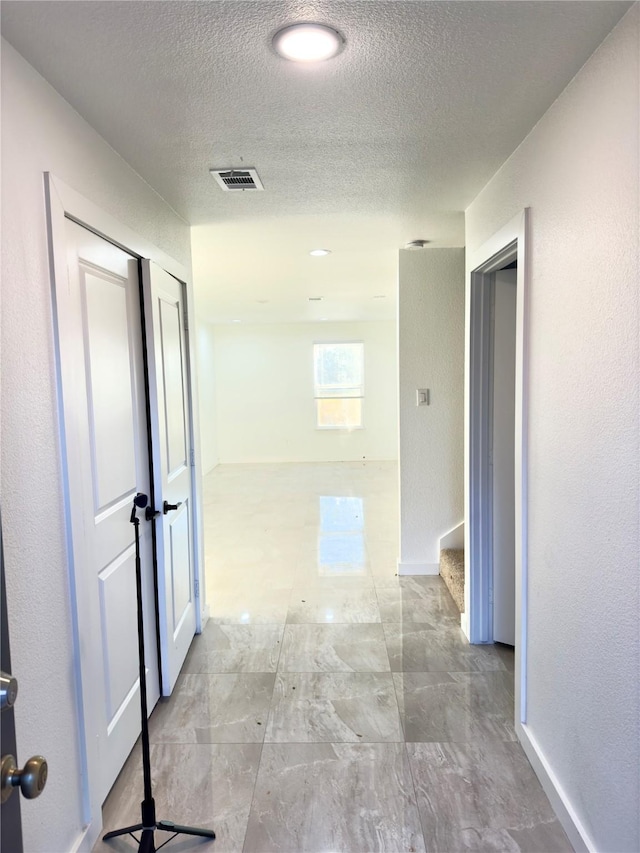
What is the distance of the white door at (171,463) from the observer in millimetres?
2352

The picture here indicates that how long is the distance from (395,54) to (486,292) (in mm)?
1572

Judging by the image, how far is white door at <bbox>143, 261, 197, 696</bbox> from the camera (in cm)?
235

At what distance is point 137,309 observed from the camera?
2.26 metres

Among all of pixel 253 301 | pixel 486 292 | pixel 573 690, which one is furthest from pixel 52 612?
pixel 253 301

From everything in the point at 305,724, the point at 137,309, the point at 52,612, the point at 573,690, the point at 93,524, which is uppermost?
the point at 137,309

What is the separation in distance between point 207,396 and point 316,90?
7.18 m

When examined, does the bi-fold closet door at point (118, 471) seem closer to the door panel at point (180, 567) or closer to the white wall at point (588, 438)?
the door panel at point (180, 567)

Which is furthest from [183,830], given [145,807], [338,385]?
[338,385]

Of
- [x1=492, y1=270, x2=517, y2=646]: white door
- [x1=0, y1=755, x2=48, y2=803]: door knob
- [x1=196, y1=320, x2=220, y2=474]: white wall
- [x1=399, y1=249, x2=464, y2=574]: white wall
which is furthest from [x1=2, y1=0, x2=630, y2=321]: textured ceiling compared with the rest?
[x1=196, y1=320, x2=220, y2=474]: white wall

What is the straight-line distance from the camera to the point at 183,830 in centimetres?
168

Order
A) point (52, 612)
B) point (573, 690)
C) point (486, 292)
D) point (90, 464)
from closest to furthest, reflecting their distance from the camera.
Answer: point (52, 612), point (573, 690), point (90, 464), point (486, 292)

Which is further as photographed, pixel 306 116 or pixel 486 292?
pixel 486 292

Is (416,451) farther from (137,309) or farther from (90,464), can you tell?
(90,464)

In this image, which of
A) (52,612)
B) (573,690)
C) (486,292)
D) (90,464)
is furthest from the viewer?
(486,292)
